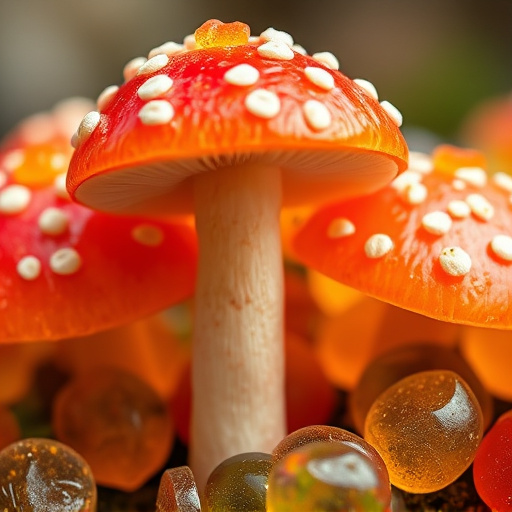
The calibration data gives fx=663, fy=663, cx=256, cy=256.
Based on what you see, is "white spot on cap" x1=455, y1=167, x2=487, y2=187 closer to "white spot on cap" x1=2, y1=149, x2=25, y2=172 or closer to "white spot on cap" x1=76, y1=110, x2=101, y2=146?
"white spot on cap" x1=76, y1=110, x2=101, y2=146

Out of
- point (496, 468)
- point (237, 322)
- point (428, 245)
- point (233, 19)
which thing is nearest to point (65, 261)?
point (237, 322)

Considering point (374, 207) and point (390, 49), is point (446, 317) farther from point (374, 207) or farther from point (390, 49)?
point (390, 49)

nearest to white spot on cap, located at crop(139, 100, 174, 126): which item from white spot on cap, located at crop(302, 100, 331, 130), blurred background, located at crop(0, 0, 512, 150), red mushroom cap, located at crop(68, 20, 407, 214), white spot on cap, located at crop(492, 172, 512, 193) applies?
red mushroom cap, located at crop(68, 20, 407, 214)

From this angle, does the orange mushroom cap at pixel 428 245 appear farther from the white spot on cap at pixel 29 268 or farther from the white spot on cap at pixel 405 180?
the white spot on cap at pixel 29 268

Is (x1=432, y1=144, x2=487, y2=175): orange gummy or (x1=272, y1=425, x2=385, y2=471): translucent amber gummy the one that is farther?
(x1=432, y1=144, x2=487, y2=175): orange gummy

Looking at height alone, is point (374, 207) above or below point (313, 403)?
above

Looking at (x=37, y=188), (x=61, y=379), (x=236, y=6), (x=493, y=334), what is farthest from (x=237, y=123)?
(x=236, y=6)

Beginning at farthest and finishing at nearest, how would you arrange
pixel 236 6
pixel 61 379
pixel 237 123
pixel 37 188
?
pixel 236 6 < pixel 61 379 < pixel 37 188 < pixel 237 123
